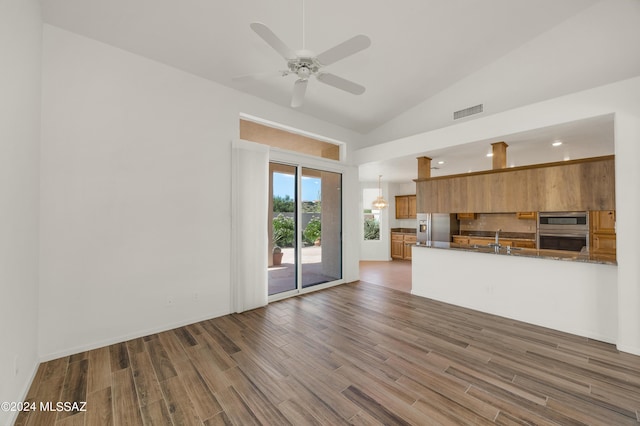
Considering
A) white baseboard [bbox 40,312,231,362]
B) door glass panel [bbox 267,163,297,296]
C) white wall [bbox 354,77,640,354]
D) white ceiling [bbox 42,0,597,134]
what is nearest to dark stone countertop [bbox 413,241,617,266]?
white wall [bbox 354,77,640,354]

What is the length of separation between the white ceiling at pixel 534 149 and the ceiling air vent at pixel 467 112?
54 cm

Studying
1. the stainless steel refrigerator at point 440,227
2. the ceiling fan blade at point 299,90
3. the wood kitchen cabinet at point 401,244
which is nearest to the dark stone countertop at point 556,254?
the stainless steel refrigerator at point 440,227

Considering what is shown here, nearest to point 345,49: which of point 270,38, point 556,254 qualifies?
point 270,38

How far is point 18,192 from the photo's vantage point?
6.61ft

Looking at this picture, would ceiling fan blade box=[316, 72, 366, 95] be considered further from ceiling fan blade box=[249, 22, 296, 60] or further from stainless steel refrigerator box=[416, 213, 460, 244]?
stainless steel refrigerator box=[416, 213, 460, 244]

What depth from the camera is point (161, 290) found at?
3238mm

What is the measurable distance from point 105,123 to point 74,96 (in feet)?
1.13

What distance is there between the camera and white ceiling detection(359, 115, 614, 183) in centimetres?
343

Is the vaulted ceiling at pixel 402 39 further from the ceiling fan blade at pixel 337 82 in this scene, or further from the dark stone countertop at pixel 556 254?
the dark stone countertop at pixel 556 254

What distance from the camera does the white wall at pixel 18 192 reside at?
1748mm

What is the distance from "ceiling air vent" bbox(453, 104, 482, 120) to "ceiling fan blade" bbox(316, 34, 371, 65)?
10.1 ft

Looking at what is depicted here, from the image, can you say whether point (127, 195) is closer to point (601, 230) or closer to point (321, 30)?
point (321, 30)

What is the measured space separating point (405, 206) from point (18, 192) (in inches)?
347

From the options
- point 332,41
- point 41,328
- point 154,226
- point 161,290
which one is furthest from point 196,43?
point 41,328
